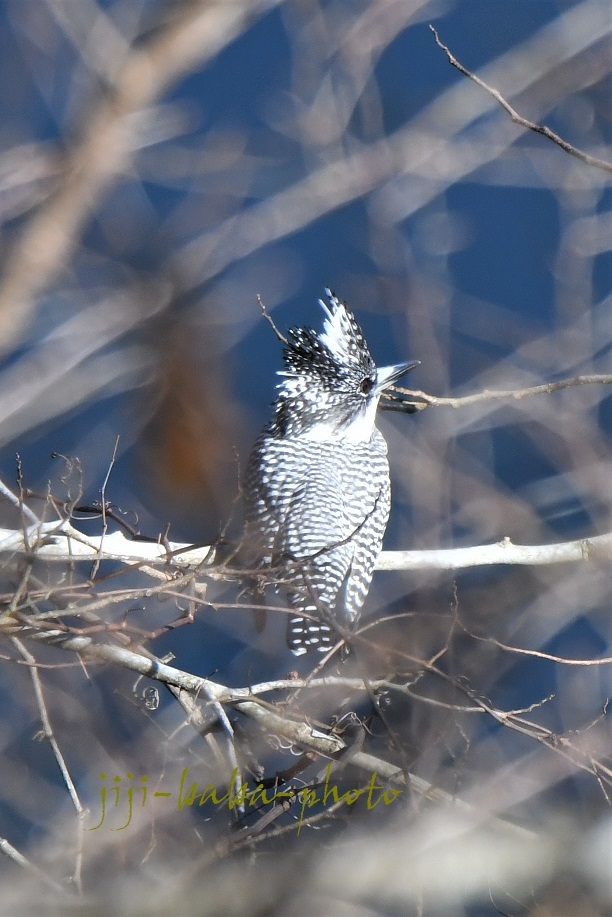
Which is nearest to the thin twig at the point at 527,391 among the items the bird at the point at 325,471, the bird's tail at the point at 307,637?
the bird at the point at 325,471

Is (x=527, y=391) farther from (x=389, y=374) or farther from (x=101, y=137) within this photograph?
(x=101, y=137)

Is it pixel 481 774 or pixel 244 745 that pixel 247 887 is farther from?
pixel 481 774

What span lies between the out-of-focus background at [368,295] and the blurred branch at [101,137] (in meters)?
0.82

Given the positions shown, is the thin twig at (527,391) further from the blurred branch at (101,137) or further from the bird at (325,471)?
the blurred branch at (101,137)

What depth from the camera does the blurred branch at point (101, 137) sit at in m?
1.63

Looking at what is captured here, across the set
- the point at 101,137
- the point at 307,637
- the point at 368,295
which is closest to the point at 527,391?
the point at 307,637

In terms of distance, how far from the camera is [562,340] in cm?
476

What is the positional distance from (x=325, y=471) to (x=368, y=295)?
5.33 ft

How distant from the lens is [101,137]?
5.53 feet

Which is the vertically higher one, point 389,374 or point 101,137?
point 101,137

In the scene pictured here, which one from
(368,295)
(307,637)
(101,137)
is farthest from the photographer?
(368,295)

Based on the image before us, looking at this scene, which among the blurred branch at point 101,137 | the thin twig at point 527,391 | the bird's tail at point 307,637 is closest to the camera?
the blurred branch at point 101,137

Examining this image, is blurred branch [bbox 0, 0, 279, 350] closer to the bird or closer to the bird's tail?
the bird

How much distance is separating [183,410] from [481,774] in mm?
2233
